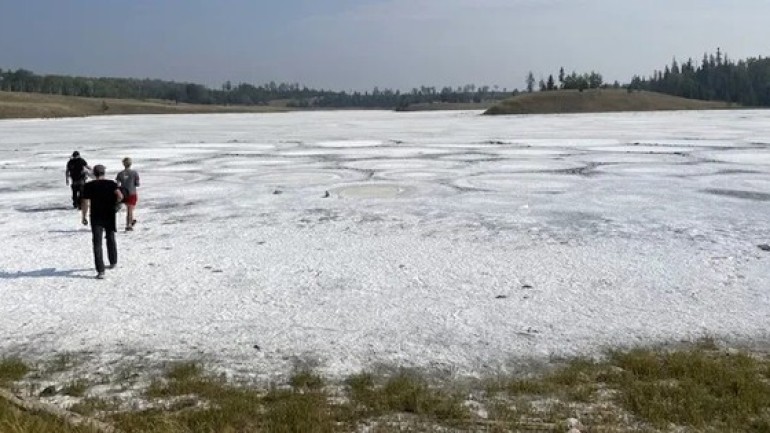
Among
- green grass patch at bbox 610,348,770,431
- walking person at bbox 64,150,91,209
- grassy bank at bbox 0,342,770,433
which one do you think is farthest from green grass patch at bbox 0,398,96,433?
walking person at bbox 64,150,91,209

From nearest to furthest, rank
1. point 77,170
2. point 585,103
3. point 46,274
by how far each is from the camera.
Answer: point 46,274 → point 77,170 → point 585,103

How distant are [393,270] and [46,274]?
498 cm

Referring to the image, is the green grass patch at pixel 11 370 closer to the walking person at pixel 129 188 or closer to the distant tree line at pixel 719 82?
the walking person at pixel 129 188

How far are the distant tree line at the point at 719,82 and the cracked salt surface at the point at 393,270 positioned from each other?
113 m

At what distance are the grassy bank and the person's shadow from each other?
11.1ft

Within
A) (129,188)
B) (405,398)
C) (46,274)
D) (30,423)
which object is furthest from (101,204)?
(405,398)

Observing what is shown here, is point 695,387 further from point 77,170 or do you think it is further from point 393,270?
point 77,170

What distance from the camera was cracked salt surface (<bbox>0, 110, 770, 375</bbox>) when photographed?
25.1ft

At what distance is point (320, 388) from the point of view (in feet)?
21.1

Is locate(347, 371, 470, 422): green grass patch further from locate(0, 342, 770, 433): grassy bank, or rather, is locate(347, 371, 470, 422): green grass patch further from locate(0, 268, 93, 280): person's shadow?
locate(0, 268, 93, 280): person's shadow

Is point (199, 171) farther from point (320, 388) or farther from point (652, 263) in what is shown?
point (320, 388)

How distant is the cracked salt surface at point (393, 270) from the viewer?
7.64 meters

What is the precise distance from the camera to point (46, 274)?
33.9ft

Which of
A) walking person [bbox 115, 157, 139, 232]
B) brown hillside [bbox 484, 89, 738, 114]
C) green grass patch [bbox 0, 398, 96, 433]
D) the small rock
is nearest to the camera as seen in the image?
green grass patch [bbox 0, 398, 96, 433]
